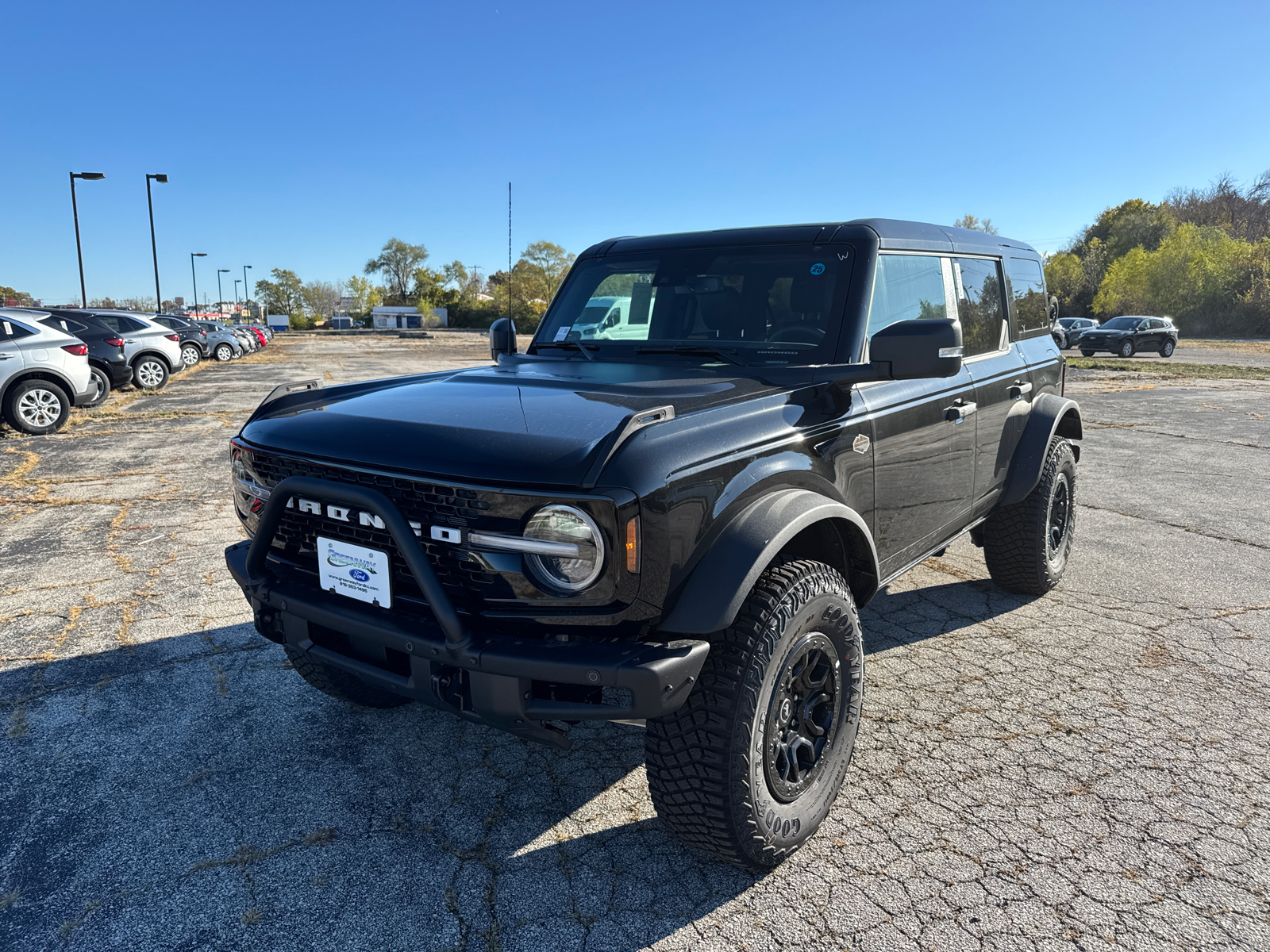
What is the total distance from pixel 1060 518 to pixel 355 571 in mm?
4326

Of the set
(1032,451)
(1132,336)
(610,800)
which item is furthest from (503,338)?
(1132,336)

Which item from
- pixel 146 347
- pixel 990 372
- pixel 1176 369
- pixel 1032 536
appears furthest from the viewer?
pixel 1176 369

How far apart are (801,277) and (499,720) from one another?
82.9 inches

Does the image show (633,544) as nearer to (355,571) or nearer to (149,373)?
(355,571)

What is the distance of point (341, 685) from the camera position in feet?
11.1

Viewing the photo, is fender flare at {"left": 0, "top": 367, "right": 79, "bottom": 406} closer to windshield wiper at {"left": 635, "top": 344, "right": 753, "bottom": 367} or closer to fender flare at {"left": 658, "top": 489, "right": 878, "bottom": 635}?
windshield wiper at {"left": 635, "top": 344, "right": 753, "bottom": 367}

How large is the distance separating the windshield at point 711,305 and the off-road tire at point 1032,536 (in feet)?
6.73

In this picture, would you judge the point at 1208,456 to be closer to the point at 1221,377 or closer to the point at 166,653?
the point at 166,653

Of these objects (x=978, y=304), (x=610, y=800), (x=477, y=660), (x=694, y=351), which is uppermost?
(x=978, y=304)

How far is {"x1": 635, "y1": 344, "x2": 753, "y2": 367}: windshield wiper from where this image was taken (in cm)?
321

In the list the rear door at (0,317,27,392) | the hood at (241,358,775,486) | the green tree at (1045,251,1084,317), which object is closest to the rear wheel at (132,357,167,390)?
the rear door at (0,317,27,392)

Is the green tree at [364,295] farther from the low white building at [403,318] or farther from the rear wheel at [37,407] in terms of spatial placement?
the rear wheel at [37,407]

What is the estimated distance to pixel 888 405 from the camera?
316 centimetres

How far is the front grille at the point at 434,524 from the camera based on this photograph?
216cm
